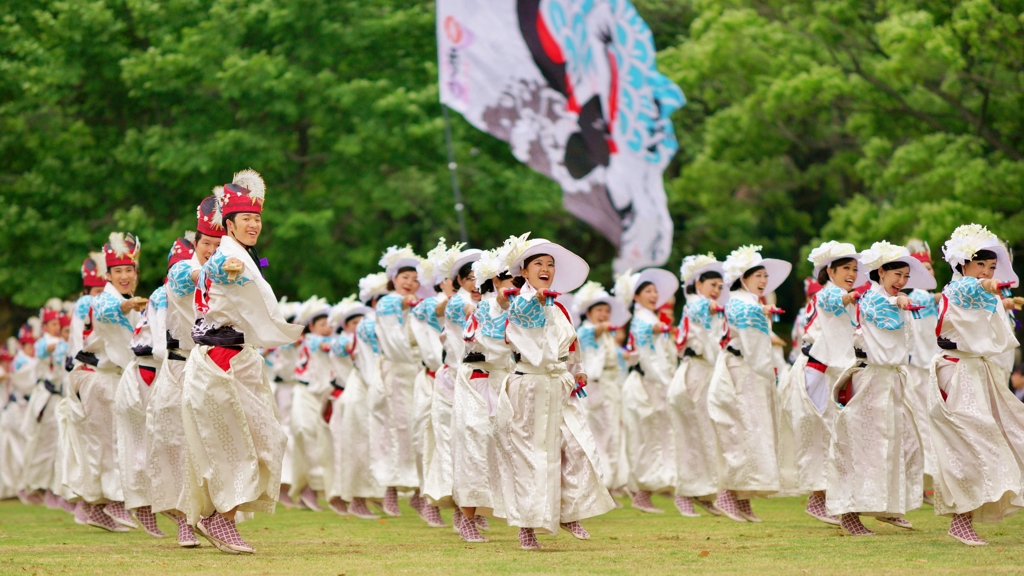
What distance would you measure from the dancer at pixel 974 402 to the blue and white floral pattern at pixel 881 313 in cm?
45

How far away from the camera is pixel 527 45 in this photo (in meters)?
20.6

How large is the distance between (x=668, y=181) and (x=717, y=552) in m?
19.1

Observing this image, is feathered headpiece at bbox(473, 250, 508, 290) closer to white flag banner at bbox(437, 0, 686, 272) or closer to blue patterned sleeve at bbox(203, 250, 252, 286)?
blue patterned sleeve at bbox(203, 250, 252, 286)

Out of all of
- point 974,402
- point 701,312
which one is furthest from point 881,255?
point 701,312

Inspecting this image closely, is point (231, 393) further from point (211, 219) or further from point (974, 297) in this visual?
point (974, 297)

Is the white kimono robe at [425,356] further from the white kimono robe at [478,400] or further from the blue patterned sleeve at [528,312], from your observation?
the blue patterned sleeve at [528,312]

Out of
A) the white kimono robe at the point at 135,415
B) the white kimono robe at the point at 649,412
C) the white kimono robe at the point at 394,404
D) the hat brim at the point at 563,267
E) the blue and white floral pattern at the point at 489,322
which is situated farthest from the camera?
the white kimono robe at the point at 649,412

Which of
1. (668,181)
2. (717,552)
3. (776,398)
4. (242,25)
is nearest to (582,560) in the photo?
(717,552)

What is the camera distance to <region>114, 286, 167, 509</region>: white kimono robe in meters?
10.4

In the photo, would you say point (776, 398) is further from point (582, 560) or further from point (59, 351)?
point (59, 351)

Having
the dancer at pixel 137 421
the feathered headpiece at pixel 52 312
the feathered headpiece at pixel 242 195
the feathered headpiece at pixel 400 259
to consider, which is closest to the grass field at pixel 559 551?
the dancer at pixel 137 421

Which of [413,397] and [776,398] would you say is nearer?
[776,398]

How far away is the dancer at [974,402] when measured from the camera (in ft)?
29.0

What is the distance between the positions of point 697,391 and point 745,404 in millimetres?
851
